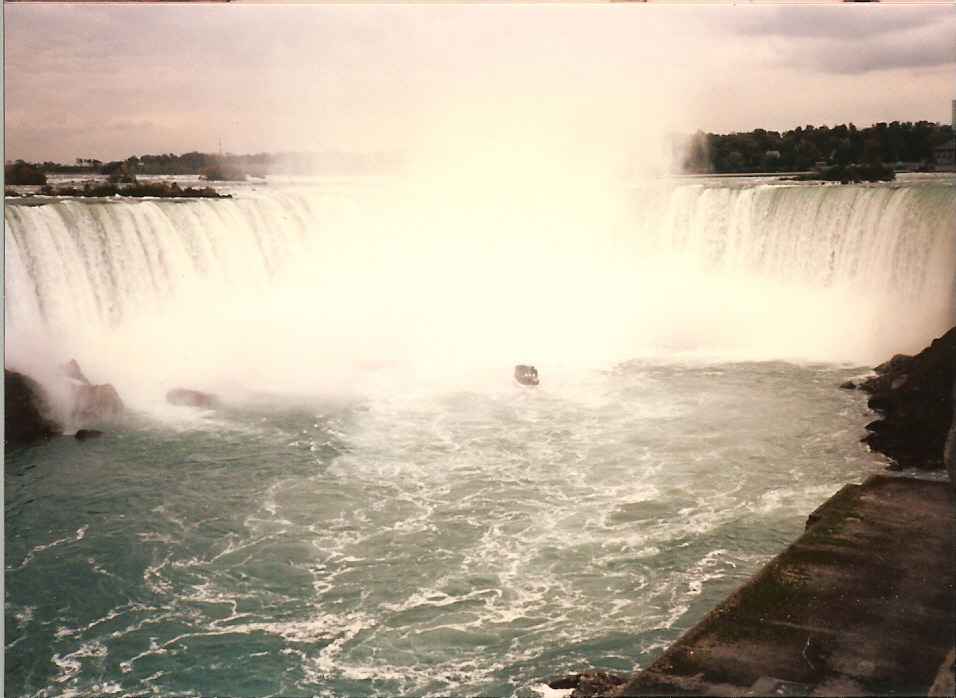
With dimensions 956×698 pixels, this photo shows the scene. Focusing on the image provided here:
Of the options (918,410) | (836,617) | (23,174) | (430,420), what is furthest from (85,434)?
(918,410)

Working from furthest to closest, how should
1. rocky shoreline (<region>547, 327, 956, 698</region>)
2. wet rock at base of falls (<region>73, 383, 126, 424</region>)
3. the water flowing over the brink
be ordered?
wet rock at base of falls (<region>73, 383, 126, 424</region>) < the water flowing over the brink < rocky shoreline (<region>547, 327, 956, 698</region>)

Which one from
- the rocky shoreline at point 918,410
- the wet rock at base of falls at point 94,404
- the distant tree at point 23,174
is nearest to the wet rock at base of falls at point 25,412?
the wet rock at base of falls at point 94,404

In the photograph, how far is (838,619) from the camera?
3801mm

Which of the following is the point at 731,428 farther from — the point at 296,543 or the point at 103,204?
the point at 103,204

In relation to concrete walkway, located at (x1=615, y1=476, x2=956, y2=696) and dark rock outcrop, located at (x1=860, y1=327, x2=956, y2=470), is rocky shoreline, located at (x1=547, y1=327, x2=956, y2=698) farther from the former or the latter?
dark rock outcrop, located at (x1=860, y1=327, x2=956, y2=470)

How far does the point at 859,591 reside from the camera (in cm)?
402

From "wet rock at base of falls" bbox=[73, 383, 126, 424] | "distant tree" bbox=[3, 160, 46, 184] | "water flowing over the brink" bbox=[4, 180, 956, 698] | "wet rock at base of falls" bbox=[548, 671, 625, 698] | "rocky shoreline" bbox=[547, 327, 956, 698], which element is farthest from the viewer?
"wet rock at base of falls" bbox=[73, 383, 126, 424]

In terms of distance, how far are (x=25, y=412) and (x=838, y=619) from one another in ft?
20.1

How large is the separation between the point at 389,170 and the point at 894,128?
145 inches

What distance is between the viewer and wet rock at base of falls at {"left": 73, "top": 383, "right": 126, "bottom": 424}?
7930mm

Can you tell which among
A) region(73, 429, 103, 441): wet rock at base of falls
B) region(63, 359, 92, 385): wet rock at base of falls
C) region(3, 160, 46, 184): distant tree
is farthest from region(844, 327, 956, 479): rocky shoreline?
region(63, 359, 92, 385): wet rock at base of falls

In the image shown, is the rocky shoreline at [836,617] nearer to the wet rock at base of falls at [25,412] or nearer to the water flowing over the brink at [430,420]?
the water flowing over the brink at [430,420]

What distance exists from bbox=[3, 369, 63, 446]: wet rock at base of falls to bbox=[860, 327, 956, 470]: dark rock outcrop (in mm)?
5947

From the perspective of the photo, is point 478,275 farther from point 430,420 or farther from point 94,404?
point 94,404
